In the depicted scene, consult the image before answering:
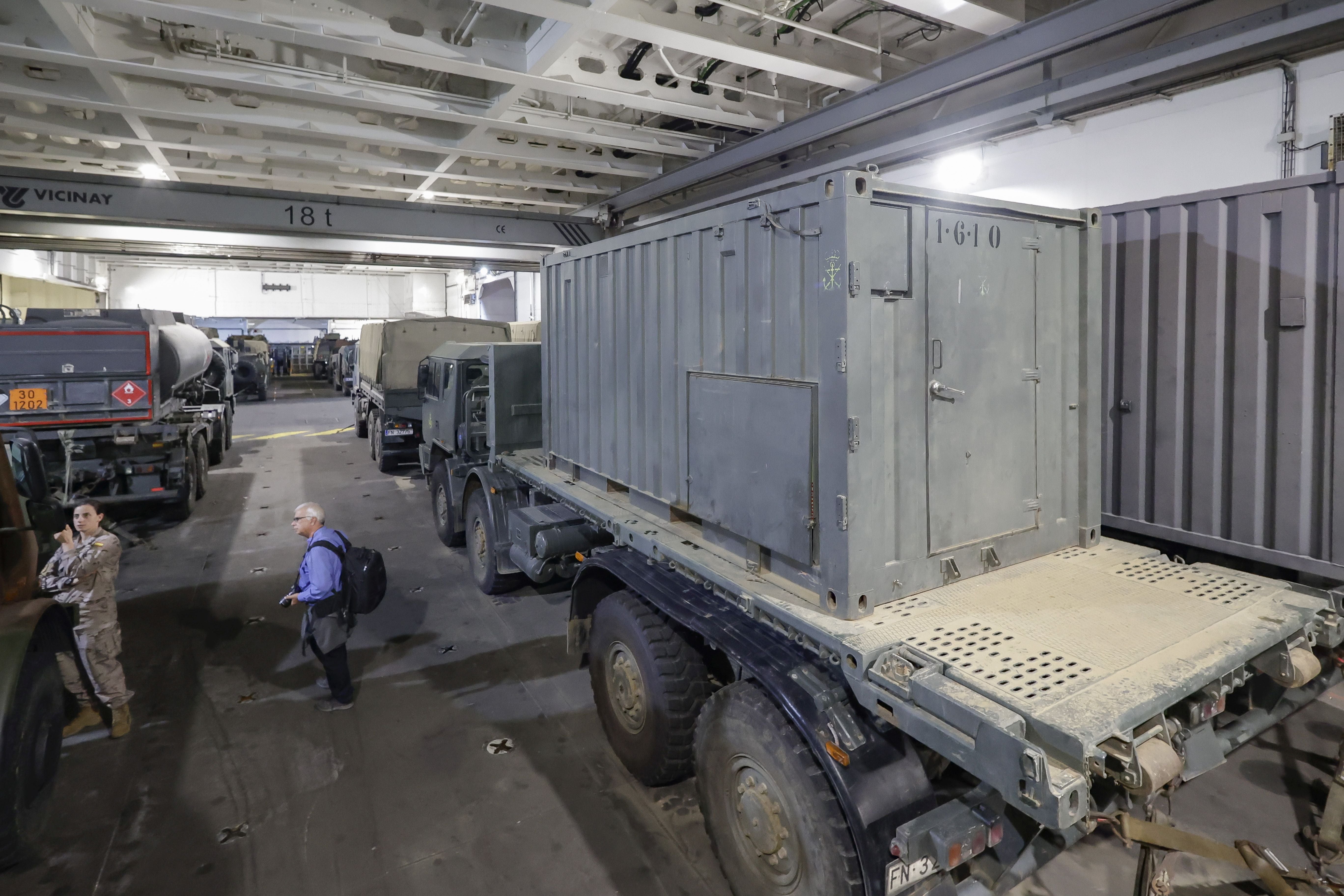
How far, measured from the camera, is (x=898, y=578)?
3.25 meters

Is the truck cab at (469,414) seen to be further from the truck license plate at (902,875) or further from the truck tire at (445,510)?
the truck license plate at (902,875)

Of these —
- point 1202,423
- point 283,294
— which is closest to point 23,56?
point 1202,423

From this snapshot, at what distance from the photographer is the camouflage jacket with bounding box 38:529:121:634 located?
4.94 metres

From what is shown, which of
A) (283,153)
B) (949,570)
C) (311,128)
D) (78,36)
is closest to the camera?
(949,570)

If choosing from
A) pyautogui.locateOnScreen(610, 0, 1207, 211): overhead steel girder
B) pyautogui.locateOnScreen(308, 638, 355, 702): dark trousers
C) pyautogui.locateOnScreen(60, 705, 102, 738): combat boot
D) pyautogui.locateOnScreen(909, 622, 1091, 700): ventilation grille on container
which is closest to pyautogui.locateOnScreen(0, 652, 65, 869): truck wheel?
pyautogui.locateOnScreen(60, 705, 102, 738): combat boot

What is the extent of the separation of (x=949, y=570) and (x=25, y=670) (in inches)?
191

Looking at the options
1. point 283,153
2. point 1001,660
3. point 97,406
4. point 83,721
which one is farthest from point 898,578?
point 97,406

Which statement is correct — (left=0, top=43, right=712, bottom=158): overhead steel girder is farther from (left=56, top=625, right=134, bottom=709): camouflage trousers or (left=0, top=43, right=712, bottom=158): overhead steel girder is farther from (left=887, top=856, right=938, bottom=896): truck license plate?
(left=887, top=856, right=938, bottom=896): truck license plate

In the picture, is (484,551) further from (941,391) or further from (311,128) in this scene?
(941,391)

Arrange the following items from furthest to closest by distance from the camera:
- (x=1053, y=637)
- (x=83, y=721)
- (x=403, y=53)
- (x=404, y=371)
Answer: (x=404, y=371) < (x=403, y=53) < (x=83, y=721) < (x=1053, y=637)

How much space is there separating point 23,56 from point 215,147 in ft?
9.39

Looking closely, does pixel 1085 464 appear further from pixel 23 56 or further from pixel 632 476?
pixel 23 56

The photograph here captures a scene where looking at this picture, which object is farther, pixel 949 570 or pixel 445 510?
pixel 445 510

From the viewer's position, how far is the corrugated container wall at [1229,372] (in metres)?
3.71
